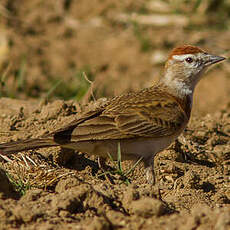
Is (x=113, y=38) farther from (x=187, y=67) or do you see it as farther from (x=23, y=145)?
(x=23, y=145)

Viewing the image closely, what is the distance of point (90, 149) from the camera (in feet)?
16.5

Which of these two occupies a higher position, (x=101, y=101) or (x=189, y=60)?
(x=189, y=60)

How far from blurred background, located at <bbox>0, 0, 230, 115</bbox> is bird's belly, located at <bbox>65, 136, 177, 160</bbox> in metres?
4.10

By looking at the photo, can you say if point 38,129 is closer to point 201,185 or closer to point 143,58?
point 201,185

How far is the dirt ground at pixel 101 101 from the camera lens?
3893mm

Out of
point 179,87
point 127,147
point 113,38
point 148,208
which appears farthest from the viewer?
point 113,38

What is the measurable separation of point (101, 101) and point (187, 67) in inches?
40.9

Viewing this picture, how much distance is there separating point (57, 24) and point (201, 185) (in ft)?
23.0

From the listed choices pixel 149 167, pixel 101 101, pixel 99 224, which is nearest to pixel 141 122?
pixel 149 167

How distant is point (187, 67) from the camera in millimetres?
6008

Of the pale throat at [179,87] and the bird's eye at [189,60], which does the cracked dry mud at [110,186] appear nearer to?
the pale throat at [179,87]

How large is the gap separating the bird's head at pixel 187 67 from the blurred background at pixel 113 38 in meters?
3.32

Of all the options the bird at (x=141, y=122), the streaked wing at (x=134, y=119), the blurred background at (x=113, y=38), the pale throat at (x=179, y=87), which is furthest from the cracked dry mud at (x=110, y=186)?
the blurred background at (x=113, y=38)

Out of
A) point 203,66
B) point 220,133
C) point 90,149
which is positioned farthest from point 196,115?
point 90,149
